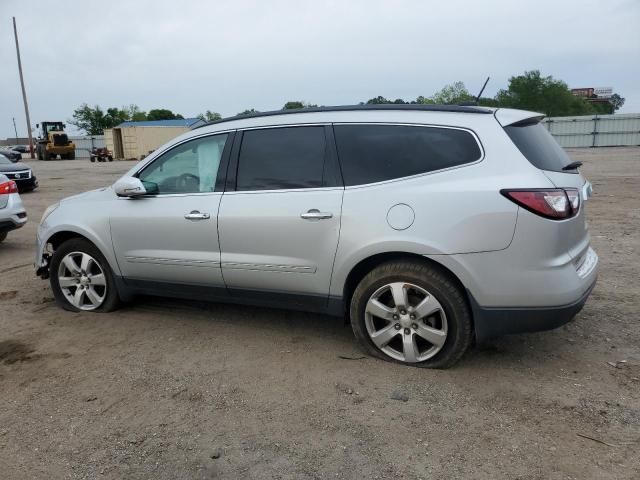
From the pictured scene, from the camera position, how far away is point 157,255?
446 centimetres

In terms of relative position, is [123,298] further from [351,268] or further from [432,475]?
[432,475]

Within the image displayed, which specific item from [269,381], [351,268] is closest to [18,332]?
[269,381]

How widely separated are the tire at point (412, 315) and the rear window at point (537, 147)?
0.93 metres

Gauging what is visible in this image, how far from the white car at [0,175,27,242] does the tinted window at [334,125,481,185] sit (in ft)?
19.9

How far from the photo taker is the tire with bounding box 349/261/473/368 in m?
3.47

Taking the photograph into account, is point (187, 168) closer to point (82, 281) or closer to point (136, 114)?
point (82, 281)

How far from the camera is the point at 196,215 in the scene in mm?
4199

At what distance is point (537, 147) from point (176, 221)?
2.73m

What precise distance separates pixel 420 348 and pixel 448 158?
1.31 metres

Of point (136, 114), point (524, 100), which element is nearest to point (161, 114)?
point (136, 114)

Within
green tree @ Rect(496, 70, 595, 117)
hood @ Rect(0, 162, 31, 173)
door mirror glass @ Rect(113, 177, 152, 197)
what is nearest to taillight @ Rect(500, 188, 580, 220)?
door mirror glass @ Rect(113, 177, 152, 197)

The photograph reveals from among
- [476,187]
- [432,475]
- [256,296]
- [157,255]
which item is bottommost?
[432,475]

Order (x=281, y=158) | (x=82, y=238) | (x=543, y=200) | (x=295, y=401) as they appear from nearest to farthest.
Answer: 1. (x=543, y=200)
2. (x=295, y=401)
3. (x=281, y=158)
4. (x=82, y=238)

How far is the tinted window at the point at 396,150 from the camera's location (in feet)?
11.5
